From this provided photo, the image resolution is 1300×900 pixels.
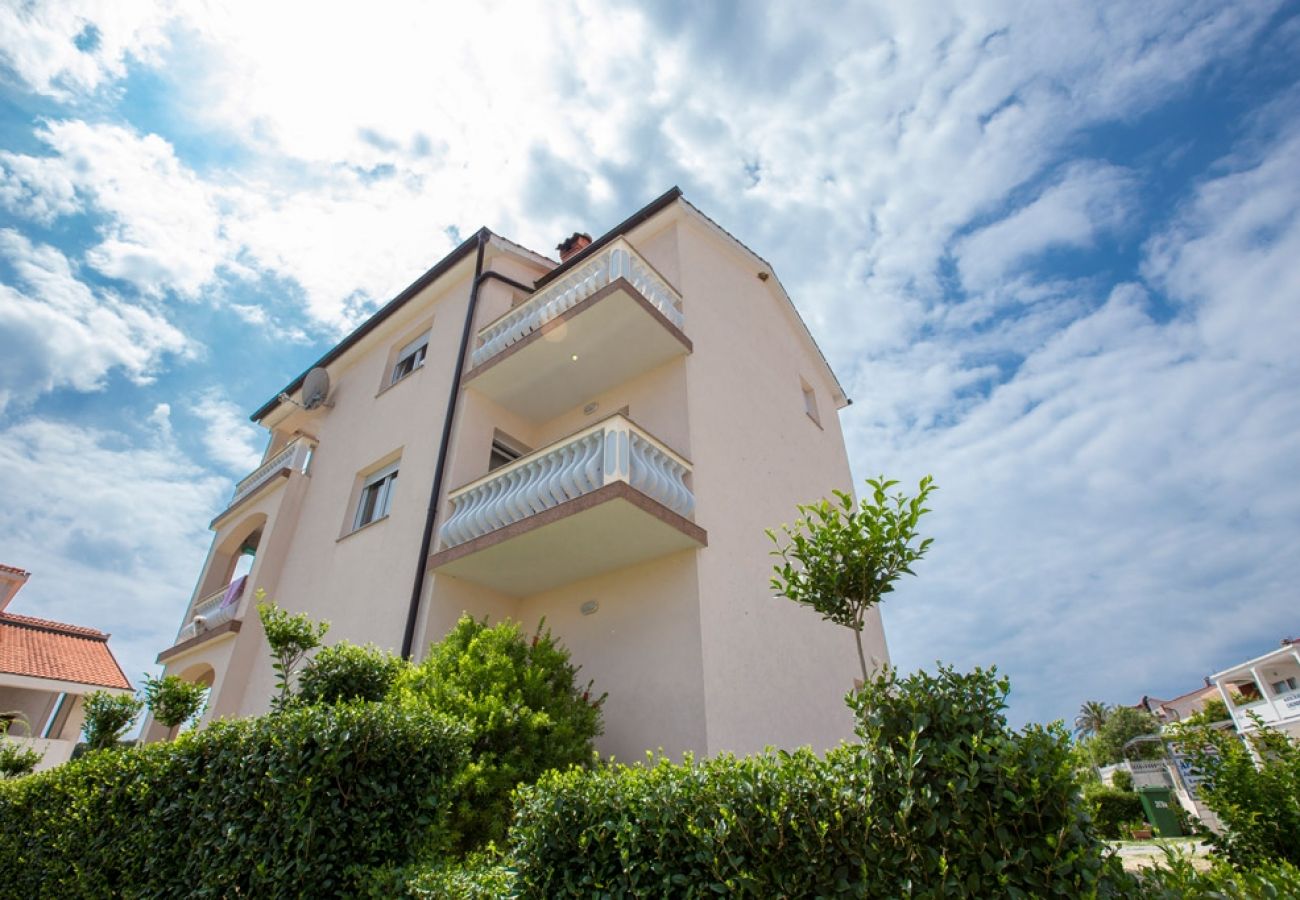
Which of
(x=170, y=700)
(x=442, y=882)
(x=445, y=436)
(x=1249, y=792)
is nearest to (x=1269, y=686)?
(x=1249, y=792)

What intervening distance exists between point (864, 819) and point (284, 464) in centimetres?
1534

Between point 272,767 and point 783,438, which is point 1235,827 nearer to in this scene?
point 272,767

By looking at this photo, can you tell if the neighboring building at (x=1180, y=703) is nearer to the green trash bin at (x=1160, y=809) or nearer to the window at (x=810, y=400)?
the green trash bin at (x=1160, y=809)

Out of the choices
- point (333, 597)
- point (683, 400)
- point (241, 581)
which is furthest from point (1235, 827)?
point (241, 581)

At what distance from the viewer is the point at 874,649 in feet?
40.6

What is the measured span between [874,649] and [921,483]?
30.3 feet

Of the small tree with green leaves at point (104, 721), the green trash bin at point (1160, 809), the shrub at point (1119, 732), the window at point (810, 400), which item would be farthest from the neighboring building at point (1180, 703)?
Result: the small tree with green leaves at point (104, 721)

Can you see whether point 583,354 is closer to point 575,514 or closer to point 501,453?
point 501,453

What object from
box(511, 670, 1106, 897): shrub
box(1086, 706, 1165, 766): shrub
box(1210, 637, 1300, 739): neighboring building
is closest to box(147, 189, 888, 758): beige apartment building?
box(511, 670, 1106, 897): shrub

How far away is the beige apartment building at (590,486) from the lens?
8.30 metres

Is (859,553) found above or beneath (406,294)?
beneath

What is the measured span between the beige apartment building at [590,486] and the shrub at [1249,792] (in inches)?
175

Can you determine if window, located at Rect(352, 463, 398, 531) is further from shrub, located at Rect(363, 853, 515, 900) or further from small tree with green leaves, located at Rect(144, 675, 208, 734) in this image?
shrub, located at Rect(363, 853, 515, 900)

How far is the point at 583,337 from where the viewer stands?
10.6 metres
